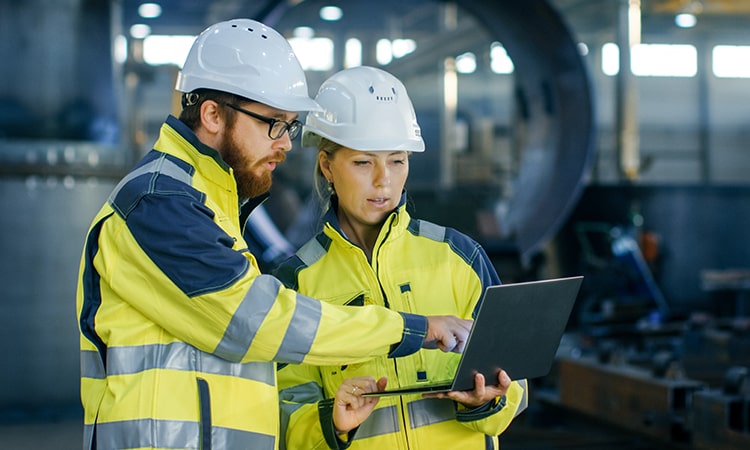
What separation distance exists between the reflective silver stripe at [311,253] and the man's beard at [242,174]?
21 cm

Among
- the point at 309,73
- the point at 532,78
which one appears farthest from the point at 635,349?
the point at 309,73

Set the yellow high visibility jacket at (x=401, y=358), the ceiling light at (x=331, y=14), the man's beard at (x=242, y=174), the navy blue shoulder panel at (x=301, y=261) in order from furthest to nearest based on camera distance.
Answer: the ceiling light at (x=331, y=14)
the navy blue shoulder panel at (x=301, y=261)
the yellow high visibility jacket at (x=401, y=358)
the man's beard at (x=242, y=174)

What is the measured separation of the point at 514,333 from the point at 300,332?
16.4 inches

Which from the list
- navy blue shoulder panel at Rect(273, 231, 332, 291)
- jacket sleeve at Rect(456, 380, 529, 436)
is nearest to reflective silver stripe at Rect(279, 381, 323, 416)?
navy blue shoulder panel at Rect(273, 231, 332, 291)

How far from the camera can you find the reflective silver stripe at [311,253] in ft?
7.00

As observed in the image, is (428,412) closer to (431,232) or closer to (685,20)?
(431,232)

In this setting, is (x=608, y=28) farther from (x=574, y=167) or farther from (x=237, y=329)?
(x=237, y=329)

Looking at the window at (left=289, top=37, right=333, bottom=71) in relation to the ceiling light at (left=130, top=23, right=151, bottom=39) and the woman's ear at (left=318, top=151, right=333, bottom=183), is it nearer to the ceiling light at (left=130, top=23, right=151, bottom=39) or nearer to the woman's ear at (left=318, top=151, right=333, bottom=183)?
the ceiling light at (left=130, top=23, right=151, bottom=39)

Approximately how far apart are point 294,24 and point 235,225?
45.9 ft

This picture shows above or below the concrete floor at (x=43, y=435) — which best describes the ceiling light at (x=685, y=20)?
above

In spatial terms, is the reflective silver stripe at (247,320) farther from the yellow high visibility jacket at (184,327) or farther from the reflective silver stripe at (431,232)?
the reflective silver stripe at (431,232)

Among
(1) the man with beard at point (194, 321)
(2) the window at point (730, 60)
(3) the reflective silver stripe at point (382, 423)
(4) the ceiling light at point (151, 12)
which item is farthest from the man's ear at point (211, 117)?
(2) the window at point (730, 60)

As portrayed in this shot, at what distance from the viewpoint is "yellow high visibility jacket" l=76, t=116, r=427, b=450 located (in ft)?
5.56

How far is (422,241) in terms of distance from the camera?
82.1 inches
